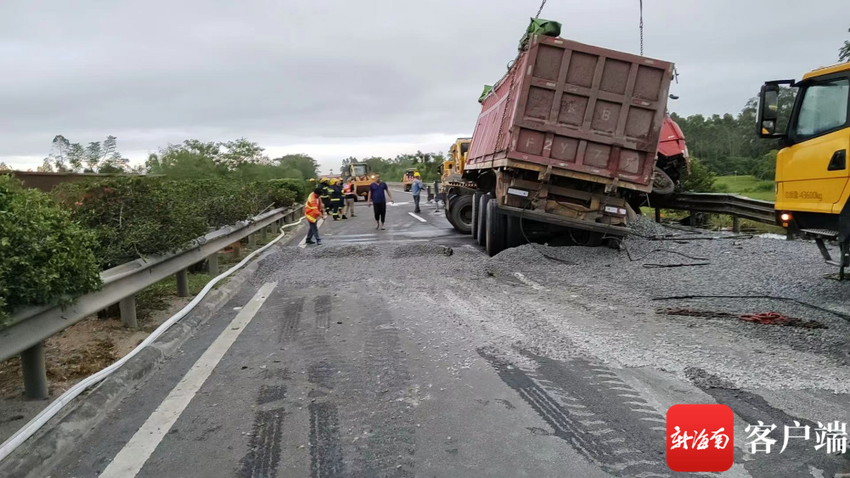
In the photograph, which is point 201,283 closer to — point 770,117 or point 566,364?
point 566,364

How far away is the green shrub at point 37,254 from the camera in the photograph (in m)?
3.62

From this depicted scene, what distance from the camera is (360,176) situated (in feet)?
123

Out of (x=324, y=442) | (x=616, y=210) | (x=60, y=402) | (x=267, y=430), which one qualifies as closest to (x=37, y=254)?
(x=60, y=402)

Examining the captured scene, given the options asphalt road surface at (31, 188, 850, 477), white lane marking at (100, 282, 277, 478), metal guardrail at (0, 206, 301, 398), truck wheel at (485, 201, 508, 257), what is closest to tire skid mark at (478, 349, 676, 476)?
asphalt road surface at (31, 188, 850, 477)

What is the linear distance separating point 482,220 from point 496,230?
1537mm

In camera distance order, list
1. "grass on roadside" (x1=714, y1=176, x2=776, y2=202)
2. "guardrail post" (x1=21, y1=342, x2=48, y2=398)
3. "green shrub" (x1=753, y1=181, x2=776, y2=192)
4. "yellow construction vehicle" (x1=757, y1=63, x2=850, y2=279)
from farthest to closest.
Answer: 1. "green shrub" (x1=753, y1=181, x2=776, y2=192)
2. "grass on roadside" (x1=714, y1=176, x2=776, y2=202)
3. "yellow construction vehicle" (x1=757, y1=63, x2=850, y2=279)
4. "guardrail post" (x1=21, y1=342, x2=48, y2=398)

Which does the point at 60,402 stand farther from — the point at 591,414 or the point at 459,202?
the point at 459,202

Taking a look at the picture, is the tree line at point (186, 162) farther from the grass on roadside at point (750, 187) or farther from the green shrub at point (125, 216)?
the grass on roadside at point (750, 187)

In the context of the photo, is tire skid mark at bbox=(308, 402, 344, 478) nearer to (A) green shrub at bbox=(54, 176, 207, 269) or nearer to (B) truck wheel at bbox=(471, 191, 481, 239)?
(A) green shrub at bbox=(54, 176, 207, 269)

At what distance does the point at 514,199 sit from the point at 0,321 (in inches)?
314

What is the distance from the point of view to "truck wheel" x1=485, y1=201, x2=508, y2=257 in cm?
1130

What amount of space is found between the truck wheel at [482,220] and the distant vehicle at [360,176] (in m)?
22.5

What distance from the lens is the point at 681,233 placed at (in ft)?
41.3

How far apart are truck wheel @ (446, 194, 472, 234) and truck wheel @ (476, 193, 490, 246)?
2.42 meters
